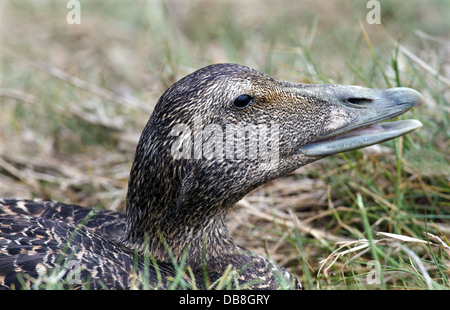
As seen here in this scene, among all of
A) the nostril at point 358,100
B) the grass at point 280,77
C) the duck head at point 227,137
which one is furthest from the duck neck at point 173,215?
the nostril at point 358,100

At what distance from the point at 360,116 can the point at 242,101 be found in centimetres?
50

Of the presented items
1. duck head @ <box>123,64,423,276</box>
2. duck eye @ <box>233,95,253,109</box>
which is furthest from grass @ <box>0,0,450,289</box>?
duck eye @ <box>233,95,253,109</box>

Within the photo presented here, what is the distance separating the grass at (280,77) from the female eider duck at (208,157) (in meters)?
0.38

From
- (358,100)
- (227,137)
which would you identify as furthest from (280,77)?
(227,137)

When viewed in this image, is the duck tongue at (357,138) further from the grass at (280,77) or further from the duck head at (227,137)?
the grass at (280,77)

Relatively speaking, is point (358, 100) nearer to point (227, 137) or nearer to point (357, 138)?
point (357, 138)

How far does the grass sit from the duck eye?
651 mm

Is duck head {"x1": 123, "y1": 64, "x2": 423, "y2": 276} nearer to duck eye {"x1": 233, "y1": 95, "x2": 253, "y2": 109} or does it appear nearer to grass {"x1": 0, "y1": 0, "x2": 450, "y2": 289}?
duck eye {"x1": 233, "y1": 95, "x2": 253, "y2": 109}

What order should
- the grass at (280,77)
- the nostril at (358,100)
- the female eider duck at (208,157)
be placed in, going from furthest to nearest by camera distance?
1. the grass at (280,77)
2. the nostril at (358,100)
3. the female eider duck at (208,157)

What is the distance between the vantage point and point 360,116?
260 cm

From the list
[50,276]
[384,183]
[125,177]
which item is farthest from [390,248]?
[125,177]

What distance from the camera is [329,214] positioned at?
365 cm

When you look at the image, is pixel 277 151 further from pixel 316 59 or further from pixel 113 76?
pixel 113 76

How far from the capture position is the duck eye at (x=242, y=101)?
2541 mm
